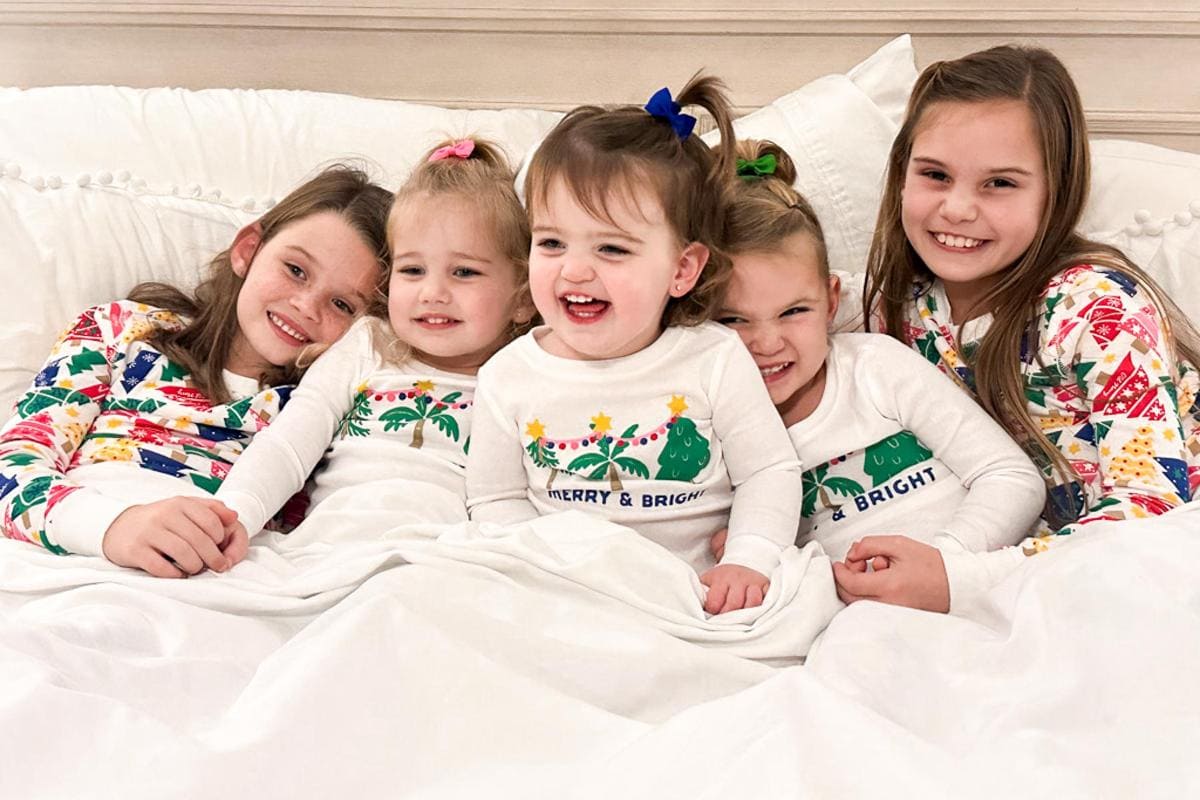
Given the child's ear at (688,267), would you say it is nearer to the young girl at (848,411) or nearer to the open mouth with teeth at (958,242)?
the young girl at (848,411)

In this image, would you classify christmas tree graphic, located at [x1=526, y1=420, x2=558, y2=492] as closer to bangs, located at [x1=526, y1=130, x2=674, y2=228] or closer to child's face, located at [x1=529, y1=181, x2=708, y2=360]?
child's face, located at [x1=529, y1=181, x2=708, y2=360]

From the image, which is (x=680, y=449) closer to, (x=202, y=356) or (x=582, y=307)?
(x=582, y=307)

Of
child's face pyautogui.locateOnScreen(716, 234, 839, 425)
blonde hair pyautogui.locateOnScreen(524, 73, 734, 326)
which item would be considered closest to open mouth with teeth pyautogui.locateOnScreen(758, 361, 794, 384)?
child's face pyautogui.locateOnScreen(716, 234, 839, 425)

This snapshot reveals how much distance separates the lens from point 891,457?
1341mm

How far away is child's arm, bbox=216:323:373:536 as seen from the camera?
1.30 meters

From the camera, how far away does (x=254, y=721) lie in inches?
32.9

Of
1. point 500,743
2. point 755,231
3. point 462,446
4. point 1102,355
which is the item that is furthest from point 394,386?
point 1102,355

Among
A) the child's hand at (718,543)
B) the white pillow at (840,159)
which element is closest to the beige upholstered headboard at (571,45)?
the white pillow at (840,159)

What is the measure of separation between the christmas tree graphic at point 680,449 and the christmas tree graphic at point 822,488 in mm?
137

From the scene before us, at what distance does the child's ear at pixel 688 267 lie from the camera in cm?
128

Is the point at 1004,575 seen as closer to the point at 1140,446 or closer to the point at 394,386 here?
the point at 1140,446

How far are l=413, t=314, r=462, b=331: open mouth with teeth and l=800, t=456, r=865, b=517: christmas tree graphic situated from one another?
44 cm

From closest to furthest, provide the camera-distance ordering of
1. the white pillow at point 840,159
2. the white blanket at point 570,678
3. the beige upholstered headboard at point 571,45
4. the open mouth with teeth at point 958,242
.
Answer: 1. the white blanket at point 570,678
2. the open mouth with teeth at point 958,242
3. the white pillow at point 840,159
4. the beige upholstered headboard at point 571,45

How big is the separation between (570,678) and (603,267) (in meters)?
0.43
